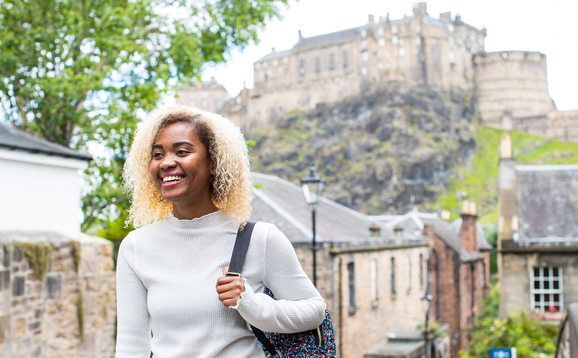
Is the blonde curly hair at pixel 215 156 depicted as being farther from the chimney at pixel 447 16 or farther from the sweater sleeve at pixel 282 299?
the chimney at pixel 447 16

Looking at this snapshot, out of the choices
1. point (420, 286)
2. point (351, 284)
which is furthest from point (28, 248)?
point (420, 286)

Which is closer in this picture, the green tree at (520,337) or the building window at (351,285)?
the green tree at (520,337)

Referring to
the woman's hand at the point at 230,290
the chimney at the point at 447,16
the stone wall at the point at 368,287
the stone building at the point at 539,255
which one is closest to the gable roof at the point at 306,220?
the stone wall at the point at 368,287

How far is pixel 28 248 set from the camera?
789 cm

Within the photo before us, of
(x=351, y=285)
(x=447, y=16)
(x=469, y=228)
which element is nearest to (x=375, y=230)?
(x=351, y=285)

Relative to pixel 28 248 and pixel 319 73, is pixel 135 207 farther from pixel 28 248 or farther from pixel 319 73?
pixel 319 73

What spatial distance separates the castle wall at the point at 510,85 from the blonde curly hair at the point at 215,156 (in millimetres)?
99068

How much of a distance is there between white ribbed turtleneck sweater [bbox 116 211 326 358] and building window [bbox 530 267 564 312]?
653 inches

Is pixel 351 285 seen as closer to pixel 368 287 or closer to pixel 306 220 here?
pixel 368 287

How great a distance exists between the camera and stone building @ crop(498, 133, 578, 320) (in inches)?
658

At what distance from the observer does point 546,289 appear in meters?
17.0

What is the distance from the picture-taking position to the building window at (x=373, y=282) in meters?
18.7

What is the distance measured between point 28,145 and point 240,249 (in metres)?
7.44

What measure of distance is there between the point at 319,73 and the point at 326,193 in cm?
2669
